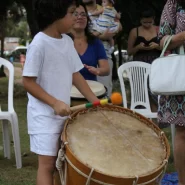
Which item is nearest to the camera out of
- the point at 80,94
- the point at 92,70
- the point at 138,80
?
the point at 80,94

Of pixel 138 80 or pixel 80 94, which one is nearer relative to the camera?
pixel 80 94

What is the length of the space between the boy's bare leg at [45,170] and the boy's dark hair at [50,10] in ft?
2.62

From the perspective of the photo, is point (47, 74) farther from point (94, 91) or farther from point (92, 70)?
point (92, 70)

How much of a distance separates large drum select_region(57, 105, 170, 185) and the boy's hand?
3.9 inches

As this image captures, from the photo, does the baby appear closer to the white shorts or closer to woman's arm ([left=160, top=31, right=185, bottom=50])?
woman's arm ([left=160, top=31, right=185, bottom=50])

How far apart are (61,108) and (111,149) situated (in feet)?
1.18

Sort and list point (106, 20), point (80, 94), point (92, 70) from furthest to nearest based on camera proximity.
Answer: point (106, 20) < point (92, 70) < point (80, 94)

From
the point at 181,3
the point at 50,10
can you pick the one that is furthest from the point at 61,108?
the point at 181,3

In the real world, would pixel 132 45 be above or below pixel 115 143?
below

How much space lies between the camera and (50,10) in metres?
2.87

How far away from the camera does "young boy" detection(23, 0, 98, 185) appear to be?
2.82 m

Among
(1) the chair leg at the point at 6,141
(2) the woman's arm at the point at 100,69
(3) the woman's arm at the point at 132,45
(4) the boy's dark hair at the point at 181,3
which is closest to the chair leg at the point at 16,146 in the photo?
(1) the chair leg at the point at 6,141

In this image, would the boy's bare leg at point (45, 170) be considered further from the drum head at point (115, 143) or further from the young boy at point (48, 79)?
the drum head at point (115, 143)

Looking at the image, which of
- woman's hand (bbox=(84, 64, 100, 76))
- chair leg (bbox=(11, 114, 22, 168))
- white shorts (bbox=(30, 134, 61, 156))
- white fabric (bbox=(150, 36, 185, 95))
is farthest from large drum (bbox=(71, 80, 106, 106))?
chair leg (bbox=(11, 114, 22, 168))
